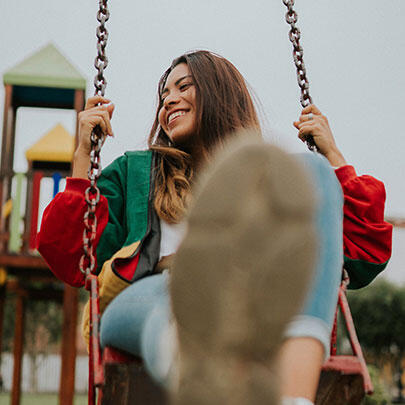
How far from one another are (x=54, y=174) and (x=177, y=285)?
4366 millimetres

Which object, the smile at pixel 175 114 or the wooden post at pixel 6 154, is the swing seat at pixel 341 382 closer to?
the smile at pixel 175 114

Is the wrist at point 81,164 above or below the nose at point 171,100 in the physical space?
below

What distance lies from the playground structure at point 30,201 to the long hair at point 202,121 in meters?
3.43

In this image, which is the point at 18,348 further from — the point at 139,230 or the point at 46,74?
the point at 139,230

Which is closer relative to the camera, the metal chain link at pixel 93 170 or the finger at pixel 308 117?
the metal chain link at pixel 93 170

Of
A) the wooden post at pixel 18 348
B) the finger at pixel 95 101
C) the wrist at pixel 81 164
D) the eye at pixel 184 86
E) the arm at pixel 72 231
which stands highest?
the eye at pixel 184 86

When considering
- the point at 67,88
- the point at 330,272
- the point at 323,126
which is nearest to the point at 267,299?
the point at 330,272

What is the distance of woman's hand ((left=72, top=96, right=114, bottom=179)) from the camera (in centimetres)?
119

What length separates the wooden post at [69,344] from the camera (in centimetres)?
457

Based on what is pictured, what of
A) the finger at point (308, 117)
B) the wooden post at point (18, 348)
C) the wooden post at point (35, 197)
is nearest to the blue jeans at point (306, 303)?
the finger at point (308, 117)

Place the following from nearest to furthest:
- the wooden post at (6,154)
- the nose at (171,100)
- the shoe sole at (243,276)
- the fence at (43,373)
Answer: the shoe sole at (243,276), the nose at (171,100), the wooden post at (6,154), the fence at (43,373)

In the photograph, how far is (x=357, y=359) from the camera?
3.20 ft

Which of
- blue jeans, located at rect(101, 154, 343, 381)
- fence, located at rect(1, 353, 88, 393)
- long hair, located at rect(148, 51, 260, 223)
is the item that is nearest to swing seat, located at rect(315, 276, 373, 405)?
blue jeans, located at rect(101, 154, 343, 381)

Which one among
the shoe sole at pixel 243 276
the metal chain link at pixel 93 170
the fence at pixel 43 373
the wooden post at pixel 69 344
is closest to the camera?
the shoe sole at pixel 243 276
